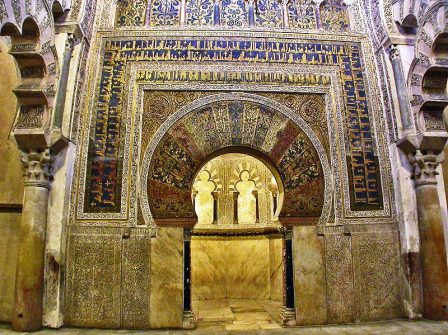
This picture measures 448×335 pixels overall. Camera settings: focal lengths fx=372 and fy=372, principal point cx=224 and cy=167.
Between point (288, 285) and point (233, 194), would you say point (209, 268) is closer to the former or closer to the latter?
point (233, 194)

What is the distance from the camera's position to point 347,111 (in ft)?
19.7

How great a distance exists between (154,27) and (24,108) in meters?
2.49

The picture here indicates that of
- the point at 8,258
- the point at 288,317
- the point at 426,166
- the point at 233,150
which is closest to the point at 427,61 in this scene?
the point at 426,166

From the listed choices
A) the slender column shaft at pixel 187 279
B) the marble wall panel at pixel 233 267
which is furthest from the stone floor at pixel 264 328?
the marble wall panel at pixel 233 267

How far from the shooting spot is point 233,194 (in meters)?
8.27

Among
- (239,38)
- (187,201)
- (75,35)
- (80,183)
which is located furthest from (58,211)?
(239,38)

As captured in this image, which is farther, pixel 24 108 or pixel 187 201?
pixel 187 201

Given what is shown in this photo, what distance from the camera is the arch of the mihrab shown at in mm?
5094

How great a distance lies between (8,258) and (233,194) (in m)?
4.48

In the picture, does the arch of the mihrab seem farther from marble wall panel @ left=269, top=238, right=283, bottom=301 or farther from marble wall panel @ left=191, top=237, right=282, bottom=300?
marble wall panel @ left=191, top=237, right=282, bottom=300

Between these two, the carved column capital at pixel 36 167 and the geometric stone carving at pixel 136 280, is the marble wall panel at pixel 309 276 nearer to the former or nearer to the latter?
the geometric stone carving at pixel 136 280

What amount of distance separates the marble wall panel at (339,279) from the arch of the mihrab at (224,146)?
0.03 metres

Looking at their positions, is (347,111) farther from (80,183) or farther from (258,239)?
(80,183)

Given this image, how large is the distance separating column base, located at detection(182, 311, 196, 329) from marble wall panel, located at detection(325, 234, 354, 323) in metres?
1.91
